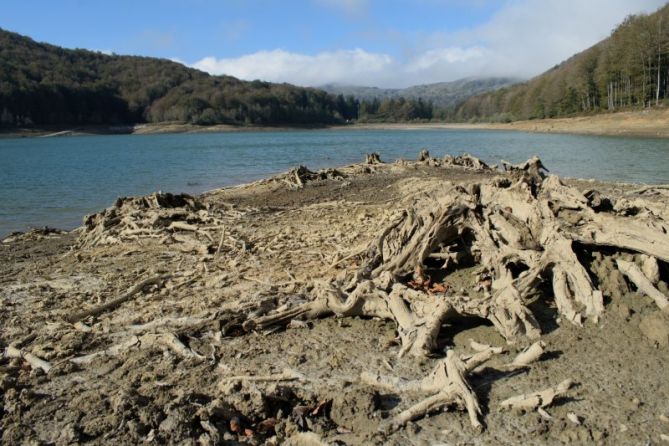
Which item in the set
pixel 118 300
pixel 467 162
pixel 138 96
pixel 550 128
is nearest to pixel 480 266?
pixel 118 300

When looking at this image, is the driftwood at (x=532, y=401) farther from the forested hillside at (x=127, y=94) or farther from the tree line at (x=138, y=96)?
the forested hillside at (x=127, y=94)

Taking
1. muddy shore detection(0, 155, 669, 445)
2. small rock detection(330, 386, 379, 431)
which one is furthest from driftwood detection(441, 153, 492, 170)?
small rock detection(330, 386, 379, 431)

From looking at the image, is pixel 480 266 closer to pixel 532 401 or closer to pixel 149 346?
pixel 532 401

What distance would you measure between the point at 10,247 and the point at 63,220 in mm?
5281

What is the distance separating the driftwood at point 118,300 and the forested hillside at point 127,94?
346 feet

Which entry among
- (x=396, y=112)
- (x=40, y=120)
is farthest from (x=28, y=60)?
(x=396, y=112)

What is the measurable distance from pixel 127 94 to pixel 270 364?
482 ft

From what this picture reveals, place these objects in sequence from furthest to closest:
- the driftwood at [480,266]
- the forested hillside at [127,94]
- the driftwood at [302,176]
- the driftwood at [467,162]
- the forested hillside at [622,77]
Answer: the forested hillside at [127,94] → the forested hillside at [622,77] → the driftwood at [467,162] → the driftwood at [302,176] → the driftwood at [480,266]

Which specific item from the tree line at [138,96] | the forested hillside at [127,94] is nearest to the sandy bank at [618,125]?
the tree line at [138,96]

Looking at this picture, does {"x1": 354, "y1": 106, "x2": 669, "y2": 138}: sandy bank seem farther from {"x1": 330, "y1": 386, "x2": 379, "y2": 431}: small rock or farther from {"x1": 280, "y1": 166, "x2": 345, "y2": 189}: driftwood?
{"x1": 330, "y1": 386, "x2": 379, "y2": 431}: small rock

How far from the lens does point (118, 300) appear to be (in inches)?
226

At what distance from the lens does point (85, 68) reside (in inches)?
5984

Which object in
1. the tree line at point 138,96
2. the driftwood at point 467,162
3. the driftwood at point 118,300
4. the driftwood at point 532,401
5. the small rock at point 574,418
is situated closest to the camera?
the small rock at point 574,418

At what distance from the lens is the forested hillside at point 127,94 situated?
108750 millimetres
